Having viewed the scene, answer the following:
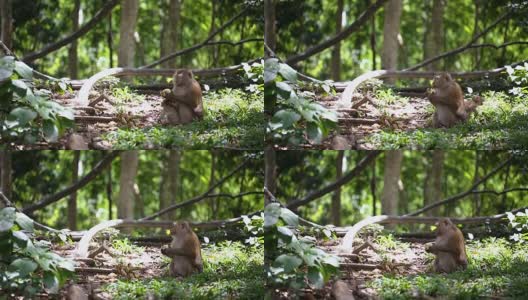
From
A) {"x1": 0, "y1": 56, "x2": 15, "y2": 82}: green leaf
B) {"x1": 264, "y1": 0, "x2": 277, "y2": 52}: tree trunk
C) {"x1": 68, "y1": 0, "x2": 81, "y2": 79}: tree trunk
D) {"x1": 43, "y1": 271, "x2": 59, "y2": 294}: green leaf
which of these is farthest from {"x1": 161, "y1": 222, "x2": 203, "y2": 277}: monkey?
{"x1": 0, "y1": 56, "x2": 15, "y2": 82}: green leaf

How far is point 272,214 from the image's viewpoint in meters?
6.41

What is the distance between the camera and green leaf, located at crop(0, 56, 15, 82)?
249 inches

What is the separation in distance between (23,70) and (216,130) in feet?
4.03

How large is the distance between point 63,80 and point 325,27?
1676mm

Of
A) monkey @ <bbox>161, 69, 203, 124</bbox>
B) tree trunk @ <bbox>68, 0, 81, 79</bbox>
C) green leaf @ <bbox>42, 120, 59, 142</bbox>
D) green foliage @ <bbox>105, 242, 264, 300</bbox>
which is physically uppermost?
tree trunk @ <bbox>68, 0, 81, 79</bbox>

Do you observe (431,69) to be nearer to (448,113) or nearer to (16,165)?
(448,113)

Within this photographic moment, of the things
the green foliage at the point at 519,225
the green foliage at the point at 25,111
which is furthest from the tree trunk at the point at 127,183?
the green foliage at the point at 519,225

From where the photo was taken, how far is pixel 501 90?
6.58m

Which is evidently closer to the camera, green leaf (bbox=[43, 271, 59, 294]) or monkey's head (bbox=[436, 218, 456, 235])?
green leaf (bbox=[43, 271, 59, 294])

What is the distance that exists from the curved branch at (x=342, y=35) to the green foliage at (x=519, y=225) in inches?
59.6

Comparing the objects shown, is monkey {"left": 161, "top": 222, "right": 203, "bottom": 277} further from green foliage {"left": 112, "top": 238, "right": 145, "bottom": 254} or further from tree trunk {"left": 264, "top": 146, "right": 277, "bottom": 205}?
tree trunk {"left": 264, "top": 146, "right": 277, "bottom": 205}

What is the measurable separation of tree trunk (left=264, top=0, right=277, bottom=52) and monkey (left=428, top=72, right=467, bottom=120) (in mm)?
1047

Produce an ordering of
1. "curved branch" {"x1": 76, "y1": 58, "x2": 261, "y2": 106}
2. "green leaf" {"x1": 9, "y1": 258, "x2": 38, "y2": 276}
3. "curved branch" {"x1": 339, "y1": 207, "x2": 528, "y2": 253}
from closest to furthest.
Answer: "green leaf" {"x1": 9, "y1": 258, "x2": 38, "y2": 276}, "curved branch" {"x1": 76, "y1": 58, "x2": 261, "y2": 106}, "curved branch" {"x1": 339, "y1": 207, "x2": 528, "y2": 253}

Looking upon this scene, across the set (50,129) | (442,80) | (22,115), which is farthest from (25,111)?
(442,80)
